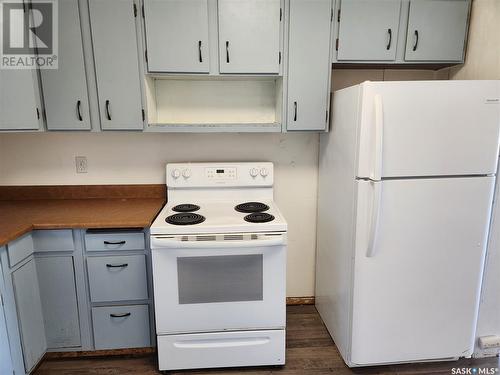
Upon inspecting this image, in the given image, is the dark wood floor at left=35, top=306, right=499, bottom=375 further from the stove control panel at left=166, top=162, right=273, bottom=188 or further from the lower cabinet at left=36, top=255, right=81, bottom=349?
the stove control panel at left=166, top=162, right=273, bottom=188

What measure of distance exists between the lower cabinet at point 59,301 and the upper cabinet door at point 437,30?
2.39 meters

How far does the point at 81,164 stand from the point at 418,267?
2.26 m

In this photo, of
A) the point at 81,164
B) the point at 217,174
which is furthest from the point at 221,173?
the point at 81,164

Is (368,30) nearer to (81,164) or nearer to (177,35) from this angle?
(177,35)

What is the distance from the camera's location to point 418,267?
5.48ft

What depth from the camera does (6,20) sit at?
1674mm

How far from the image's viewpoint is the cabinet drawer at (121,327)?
6.06 feet

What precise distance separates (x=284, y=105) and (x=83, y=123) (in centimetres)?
121

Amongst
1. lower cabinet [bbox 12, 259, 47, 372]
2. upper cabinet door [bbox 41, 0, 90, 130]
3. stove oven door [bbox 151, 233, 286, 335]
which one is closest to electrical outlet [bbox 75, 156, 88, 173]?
upper cabinet door [bbox 41, 0, 90, 130]

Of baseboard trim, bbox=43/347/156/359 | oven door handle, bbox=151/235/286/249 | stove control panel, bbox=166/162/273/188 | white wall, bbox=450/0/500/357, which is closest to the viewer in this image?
oven door handle, bbox=151/235/286/249

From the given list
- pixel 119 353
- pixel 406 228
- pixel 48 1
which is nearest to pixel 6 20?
pixel 48 1

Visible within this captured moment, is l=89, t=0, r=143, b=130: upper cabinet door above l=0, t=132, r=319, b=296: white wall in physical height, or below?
above

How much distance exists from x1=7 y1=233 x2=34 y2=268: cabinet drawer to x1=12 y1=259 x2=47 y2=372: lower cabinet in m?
0.06

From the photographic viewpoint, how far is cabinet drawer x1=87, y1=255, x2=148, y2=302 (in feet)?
5.86
